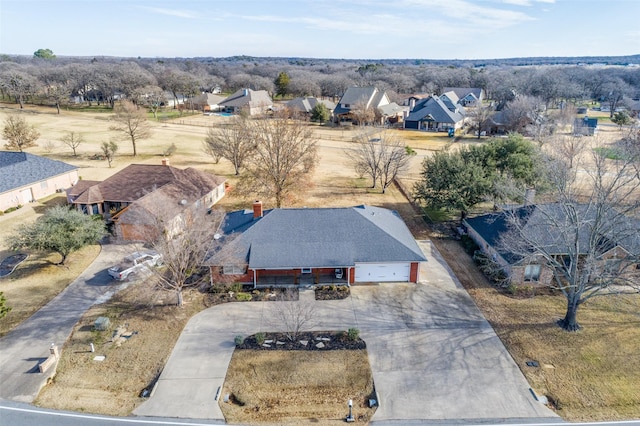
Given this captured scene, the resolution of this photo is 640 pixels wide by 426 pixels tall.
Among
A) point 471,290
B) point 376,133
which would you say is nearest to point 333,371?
Result: point 471,290

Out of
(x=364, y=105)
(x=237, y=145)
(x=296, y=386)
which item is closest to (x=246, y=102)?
(x=364, y=105)

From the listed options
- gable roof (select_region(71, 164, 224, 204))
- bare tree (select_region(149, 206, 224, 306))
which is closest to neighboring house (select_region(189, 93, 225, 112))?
gable roof (select_region(71, 164, 224, 204))

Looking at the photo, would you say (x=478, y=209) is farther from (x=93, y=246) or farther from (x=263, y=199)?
(x=93, y=246)

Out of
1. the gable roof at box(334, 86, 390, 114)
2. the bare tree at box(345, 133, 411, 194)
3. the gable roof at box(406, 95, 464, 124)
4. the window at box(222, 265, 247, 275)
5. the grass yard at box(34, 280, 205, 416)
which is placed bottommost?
the grass yard at box(34, 280, 205, 416)

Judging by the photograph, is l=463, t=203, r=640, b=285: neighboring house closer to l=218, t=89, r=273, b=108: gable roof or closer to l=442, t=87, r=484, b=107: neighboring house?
l=218, t=89, r=273, b=108: gable roof

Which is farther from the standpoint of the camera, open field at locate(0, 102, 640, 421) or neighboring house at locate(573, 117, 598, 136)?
neighboring house at locate(573, 117, 598, 136)

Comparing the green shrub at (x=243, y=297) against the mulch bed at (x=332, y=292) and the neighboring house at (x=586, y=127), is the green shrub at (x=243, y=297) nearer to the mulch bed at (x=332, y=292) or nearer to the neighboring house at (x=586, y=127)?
the mulch bed at (x=332, y=292)
